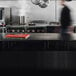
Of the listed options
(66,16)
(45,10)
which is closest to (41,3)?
(45,10)

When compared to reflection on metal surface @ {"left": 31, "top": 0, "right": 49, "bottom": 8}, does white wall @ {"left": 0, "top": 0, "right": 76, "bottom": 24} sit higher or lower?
lower

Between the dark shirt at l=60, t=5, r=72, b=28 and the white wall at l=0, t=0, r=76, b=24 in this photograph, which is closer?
the dark shirt at l=60, t=5, r=72, b=28

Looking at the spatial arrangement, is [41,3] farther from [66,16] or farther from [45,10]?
[66,16]

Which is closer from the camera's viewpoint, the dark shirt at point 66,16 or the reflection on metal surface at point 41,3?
the dark shirt at point 66,16

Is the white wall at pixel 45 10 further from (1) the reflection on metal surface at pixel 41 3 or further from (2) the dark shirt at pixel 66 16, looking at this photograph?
(2) the dark shirt at pixel 66 16

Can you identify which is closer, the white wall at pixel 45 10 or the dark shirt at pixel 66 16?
the dark shirt at pixel 66 16

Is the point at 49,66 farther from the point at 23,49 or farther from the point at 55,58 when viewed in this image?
the point at 23,49

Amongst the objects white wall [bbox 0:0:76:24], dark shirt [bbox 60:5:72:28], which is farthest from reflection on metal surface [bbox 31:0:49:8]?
dark shirt [bbox 60:5:72:28]

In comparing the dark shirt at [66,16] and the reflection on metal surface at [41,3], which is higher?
the reflection on metal surface at [41,3]

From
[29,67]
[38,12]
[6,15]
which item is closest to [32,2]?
[38,12]

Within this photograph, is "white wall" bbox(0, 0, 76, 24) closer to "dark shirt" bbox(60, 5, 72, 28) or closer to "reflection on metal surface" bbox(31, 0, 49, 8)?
"reflection on metal surface" bbox(31, 0, 49, 8)

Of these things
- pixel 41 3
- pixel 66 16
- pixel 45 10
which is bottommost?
pixel 66 16

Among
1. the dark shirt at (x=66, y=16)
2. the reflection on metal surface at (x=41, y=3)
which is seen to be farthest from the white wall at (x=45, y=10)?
the dark shirt at (x=66, y=16)

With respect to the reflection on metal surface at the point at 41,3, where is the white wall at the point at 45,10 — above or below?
below
